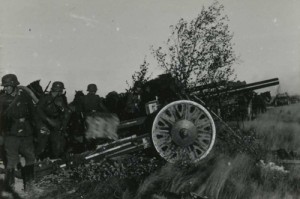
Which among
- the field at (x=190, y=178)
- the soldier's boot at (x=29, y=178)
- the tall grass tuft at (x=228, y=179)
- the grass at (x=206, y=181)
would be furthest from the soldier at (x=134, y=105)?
the soldier's boot at (x=29, y=178)

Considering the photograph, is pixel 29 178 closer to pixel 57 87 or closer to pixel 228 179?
pixel 57 87

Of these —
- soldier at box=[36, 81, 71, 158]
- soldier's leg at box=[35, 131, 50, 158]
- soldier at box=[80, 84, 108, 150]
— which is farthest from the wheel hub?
soldier's leg at box=[35, 131, 50, 158]

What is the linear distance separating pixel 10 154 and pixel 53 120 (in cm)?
129

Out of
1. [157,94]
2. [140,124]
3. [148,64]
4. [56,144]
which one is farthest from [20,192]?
[148,64]

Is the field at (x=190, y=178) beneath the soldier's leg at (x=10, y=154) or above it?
beneath

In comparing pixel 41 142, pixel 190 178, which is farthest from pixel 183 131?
pixel 41 142

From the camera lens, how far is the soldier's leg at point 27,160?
7094mm

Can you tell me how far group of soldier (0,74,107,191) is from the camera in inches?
285

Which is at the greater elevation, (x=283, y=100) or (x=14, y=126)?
(x=283, y=100)

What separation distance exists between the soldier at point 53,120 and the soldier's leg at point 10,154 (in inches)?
33.8

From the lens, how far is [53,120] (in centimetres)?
828

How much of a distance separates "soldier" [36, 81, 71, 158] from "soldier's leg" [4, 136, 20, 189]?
2.82 ft

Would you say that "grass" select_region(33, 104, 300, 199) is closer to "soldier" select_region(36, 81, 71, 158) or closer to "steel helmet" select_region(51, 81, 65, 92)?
"soldier" select_region(36, 81, 71, 158)

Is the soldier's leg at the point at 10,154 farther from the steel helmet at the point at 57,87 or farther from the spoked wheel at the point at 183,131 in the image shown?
the spoked wheel at the point at 183,131
